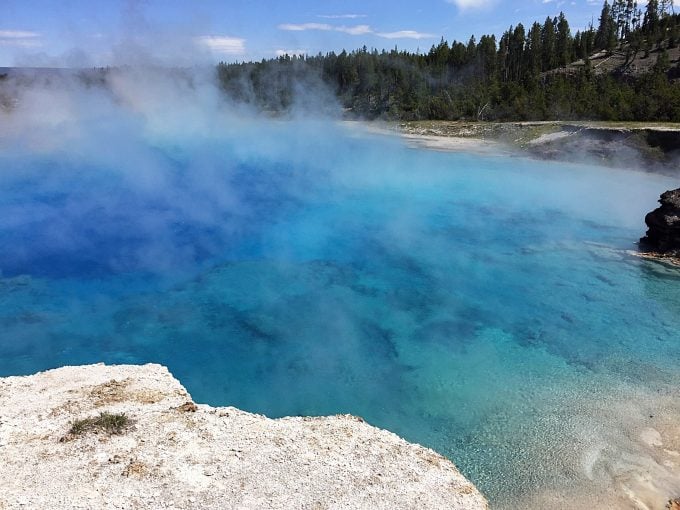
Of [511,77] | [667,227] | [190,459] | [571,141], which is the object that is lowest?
[190,459]

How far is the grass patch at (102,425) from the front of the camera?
23.5ft

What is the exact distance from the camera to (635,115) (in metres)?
37.7

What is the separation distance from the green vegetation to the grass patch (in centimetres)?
4019

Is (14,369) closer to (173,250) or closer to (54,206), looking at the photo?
(173,250)

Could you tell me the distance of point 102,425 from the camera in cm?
727

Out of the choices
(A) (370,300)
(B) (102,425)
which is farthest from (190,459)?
(A) (370,300)

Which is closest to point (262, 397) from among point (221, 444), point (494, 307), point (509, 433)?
point (221, 444)

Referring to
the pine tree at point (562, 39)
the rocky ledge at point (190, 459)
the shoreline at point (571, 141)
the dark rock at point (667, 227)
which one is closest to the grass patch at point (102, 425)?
the rocky ledge at point (190, 459)

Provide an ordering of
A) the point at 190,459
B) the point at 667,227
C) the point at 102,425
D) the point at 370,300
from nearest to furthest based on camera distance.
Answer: the point at 190,459 < the point at 102,425 < the point at 370,300 < the point at 667,227

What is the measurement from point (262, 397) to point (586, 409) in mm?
6438

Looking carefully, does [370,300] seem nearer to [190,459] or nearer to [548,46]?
[190,459]

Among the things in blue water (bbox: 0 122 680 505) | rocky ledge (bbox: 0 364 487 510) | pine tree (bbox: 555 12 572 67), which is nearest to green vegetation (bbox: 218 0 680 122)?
pine tree (bbox: 555 12 572 67)

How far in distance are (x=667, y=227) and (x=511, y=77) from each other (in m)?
51.5

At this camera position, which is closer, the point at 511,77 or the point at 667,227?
the point at 667,227
